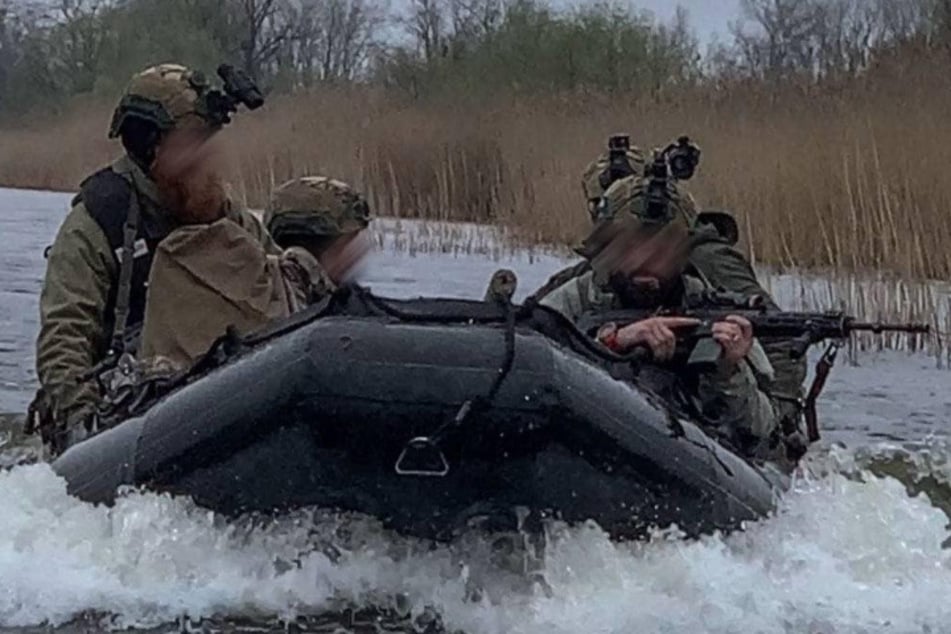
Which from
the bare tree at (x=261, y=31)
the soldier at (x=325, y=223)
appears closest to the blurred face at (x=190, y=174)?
the soldier at (x=325, y=223)

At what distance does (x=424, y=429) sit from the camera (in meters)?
4.36

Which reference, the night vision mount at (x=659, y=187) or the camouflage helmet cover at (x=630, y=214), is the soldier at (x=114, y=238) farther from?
the night vision mount at (x=659, y=187)

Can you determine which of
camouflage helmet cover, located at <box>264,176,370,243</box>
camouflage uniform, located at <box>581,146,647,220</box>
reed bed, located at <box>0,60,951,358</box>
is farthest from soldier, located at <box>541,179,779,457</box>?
reed bed, located at <box>0,60,951,358</box>

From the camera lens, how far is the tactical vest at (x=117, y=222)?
19.2 feet

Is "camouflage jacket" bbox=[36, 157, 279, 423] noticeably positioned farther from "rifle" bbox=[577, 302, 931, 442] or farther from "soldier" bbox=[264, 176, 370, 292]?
"rifle" bbox=[577, 302, 931, 442]

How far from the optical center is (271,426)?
444 cm

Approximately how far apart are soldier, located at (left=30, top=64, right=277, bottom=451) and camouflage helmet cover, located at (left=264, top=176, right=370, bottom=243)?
0.82 meters

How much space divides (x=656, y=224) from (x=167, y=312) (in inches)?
55.7

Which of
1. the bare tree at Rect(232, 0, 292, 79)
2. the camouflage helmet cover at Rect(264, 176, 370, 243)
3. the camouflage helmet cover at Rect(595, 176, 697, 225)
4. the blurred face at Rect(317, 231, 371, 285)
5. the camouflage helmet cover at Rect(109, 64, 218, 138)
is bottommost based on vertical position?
the bare tree at Rect(232, 0, 292, 79)

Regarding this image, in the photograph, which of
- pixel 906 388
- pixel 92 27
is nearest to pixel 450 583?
pixel 906 388

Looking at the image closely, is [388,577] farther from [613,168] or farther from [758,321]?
[613,168]

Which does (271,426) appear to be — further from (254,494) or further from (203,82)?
(203,82)

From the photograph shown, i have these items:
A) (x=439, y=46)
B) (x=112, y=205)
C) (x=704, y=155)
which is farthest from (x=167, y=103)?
(x=439, y=46)

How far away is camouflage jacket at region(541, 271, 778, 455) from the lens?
17.9ft
